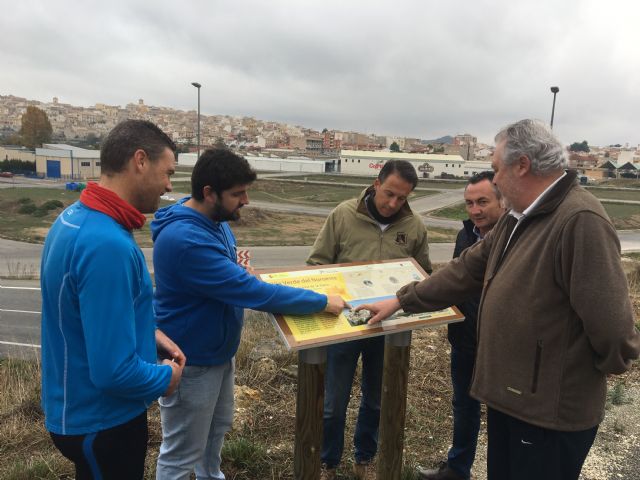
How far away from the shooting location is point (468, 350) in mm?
3166

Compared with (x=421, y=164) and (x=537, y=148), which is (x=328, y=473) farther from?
(x=421, y=164)

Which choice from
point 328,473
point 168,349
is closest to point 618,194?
point 328,473

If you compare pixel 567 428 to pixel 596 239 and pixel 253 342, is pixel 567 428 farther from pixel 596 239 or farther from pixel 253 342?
pixel 253 342

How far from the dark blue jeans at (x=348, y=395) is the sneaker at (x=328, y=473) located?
0.03 meters

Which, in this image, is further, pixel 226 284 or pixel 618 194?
pixel 618 194

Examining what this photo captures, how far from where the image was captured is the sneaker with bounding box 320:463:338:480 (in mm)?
3266

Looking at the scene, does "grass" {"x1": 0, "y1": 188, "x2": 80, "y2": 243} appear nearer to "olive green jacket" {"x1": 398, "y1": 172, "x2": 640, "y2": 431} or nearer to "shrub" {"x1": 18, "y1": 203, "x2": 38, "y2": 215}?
"shrub" {"x1": 18, "y1": 203, "x2": 38, "y2": 215}

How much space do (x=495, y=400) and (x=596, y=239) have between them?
0.83 m

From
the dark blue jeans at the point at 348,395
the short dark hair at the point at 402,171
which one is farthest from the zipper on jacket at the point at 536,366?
the short dark hair at the point at 402,171

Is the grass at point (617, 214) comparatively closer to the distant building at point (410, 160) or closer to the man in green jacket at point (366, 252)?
the man in green jacket at point (366, 252)

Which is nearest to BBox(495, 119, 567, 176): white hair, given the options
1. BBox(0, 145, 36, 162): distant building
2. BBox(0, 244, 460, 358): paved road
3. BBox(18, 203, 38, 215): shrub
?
BBox(0, 244, 460, 358): paved road

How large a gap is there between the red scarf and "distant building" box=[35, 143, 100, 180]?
66.1 meters

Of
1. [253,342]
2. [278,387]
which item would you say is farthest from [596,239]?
[253,342]

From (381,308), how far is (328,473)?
1.43m
